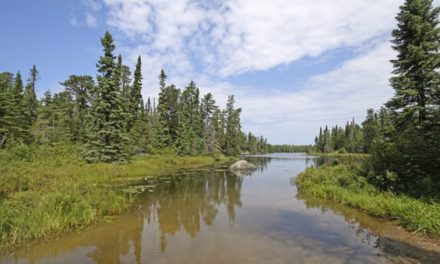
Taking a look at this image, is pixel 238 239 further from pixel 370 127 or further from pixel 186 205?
pixel 370 127

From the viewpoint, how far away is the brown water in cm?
780

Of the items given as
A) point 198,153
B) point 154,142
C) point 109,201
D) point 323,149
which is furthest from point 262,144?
point 109,201

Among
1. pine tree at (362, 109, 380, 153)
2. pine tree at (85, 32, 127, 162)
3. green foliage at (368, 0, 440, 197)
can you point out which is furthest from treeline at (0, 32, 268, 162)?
pine tree at (362, 109, 380, 153)

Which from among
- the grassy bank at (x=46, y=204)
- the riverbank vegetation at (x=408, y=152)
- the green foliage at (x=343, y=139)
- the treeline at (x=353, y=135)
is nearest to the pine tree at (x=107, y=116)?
the grassy bank at (x=46, y=204)

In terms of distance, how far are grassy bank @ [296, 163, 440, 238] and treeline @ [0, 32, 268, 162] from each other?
66.4 ft

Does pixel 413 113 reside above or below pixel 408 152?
above

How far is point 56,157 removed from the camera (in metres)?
26.5

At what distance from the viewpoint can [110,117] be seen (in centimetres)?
2927

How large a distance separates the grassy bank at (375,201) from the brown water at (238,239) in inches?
21.1

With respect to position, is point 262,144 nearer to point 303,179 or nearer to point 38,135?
point 38,135

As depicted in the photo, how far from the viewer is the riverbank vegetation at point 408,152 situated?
11555 millimetres

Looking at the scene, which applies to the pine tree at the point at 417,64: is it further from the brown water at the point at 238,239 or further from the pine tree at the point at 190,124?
the pine tree at the point at 190,124

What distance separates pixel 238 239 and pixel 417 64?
15.9m

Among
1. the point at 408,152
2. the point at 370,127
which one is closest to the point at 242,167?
the point at 408,152
